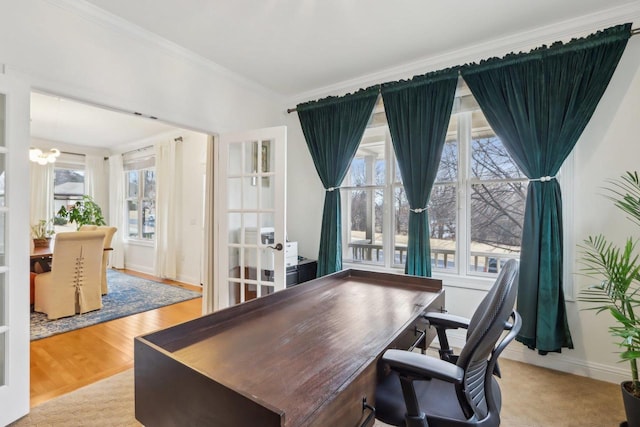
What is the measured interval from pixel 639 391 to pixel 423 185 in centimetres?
191

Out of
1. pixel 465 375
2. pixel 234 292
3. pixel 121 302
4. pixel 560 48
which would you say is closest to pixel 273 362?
pixel 465 375

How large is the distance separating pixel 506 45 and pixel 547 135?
2.85ft

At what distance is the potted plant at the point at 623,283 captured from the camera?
64.8 inches

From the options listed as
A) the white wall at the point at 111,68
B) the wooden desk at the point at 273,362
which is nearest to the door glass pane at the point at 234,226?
the white wall at the point at 111,68

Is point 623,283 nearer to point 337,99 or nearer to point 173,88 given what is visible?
Answer: point 337,99

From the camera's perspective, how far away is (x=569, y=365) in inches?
93.9

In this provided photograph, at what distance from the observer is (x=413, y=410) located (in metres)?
1.07

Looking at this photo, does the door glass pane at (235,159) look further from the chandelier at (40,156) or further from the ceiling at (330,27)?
the chandelier at (40,156)

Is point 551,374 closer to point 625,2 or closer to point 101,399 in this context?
point 625,2

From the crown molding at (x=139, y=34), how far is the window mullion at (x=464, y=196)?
232cm

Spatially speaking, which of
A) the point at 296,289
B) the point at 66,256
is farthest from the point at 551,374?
the point at 66,256

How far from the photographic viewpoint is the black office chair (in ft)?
3.37

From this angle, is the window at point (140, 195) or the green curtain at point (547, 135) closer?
the green curtain at point (547, 135)

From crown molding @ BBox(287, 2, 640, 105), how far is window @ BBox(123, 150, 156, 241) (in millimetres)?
4305
